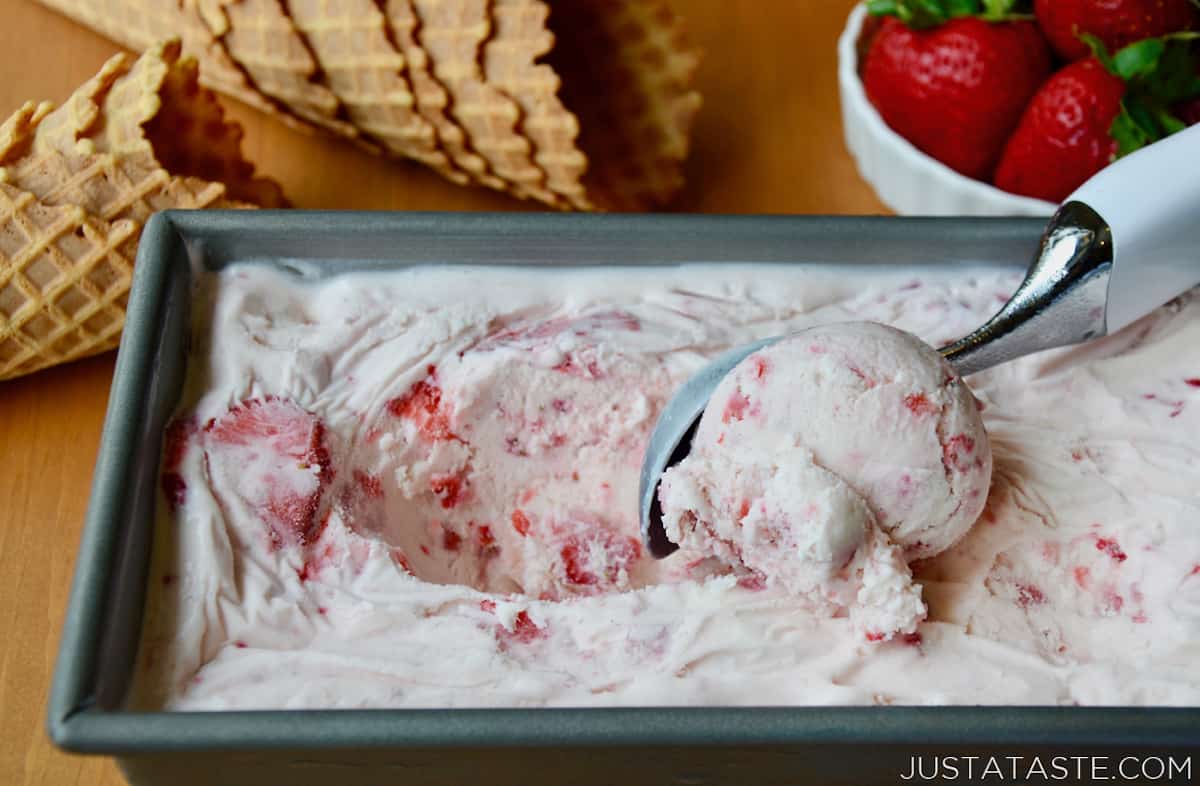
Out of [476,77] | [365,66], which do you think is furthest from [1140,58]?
[365,66]

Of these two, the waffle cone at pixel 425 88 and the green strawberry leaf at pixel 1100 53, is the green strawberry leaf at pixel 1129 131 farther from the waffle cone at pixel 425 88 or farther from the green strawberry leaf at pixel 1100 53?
the waffle cone at pixel 425 88

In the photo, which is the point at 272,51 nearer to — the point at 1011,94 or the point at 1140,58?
the point at 1011,94

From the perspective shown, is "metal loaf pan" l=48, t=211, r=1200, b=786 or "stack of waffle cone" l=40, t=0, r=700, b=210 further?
"stack of waffle cone" l=40, t=0, r=700, b=210

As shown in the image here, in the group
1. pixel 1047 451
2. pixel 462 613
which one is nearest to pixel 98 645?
pixel 462 613

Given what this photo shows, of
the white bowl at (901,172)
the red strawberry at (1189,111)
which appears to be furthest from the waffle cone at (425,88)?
the red strawberry at (1189,111)

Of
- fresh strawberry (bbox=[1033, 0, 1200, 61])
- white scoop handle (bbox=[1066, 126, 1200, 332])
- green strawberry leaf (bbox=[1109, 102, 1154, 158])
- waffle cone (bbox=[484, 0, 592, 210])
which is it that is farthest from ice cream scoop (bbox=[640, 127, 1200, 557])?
waffle cone (bbox=[484, 0, 592, 210])

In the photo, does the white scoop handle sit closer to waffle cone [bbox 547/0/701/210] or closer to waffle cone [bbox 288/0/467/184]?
waffle cone [bbox 547/0/701/210]

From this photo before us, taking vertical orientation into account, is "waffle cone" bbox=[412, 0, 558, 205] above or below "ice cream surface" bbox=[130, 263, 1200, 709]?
above
